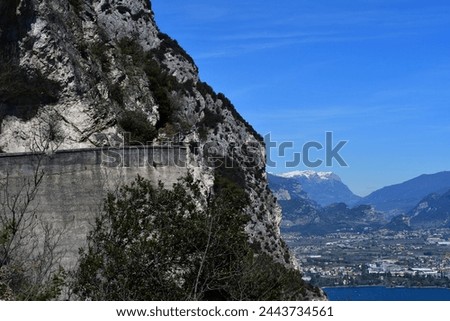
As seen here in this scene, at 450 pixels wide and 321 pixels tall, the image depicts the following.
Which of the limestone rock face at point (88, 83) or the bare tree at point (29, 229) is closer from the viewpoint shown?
the bare tree at point (29, 229)

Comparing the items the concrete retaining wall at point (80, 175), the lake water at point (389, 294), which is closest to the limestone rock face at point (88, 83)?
the concrete retaining wall at point (80, 175)

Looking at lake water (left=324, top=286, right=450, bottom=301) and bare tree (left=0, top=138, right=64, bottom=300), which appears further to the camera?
lake water (left=324, top=286, right=450, bottom=301)

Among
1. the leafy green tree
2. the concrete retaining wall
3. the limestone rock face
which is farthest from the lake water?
the leafy green tree

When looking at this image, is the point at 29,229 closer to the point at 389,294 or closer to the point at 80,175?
the point at 80,175

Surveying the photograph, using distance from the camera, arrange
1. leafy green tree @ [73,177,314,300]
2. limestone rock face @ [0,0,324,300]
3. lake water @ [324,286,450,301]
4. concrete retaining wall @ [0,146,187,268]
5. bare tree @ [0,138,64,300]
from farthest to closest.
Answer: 1. lake water @ [324,286,450,301]
2. limestone rock face @ [0,0,324,300]
3. concrete retaining wall @ [0,146,187,268]
4. bare tree @ [0,138,64,300]
5. leafy green tree @ [73,177,314,300]

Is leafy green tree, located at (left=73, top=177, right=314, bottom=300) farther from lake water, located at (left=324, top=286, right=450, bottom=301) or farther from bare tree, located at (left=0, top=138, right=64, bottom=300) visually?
lake water, located at (left=324, top=286, right=450, bottom=301)

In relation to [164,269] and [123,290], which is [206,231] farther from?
[123,290]

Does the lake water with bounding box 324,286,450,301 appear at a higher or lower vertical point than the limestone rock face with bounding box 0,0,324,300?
lower

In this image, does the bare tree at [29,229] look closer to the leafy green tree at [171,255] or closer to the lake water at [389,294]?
the leafy green tree at [171,255]
